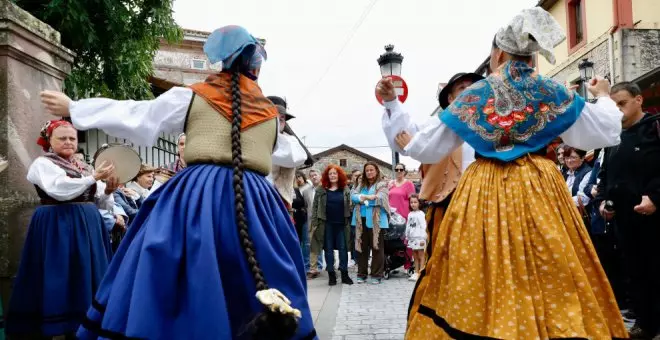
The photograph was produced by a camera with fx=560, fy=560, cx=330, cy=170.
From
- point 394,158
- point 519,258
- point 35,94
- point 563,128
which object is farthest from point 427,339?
point 394,158

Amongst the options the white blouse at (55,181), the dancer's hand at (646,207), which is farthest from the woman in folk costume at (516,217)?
the white blouse at (55,181)

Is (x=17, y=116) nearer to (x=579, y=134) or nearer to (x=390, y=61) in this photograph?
(x=579, y=134)

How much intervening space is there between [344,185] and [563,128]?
5982mm

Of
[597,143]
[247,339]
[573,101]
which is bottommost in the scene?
[247,339]

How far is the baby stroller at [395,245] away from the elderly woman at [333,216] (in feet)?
2.35

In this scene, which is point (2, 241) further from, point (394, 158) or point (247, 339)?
point (394, 158)

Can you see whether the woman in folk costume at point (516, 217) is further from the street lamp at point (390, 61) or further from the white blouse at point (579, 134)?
the street lamp at point (390, 61)

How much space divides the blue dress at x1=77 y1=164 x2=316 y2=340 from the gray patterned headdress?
1.52 meters

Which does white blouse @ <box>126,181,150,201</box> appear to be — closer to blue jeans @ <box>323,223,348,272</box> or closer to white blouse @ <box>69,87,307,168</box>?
blue jeans @ <box>323,223,348,272</box>

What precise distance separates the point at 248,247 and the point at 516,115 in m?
1.50

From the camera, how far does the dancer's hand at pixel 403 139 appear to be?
316cm

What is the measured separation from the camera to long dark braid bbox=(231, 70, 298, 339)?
6.93 feet

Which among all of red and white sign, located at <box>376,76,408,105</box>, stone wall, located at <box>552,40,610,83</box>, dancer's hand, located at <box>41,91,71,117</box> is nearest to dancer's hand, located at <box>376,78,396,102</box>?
dancer's hand, located at <box>41,91,71,117</box>

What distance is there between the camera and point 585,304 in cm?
253
